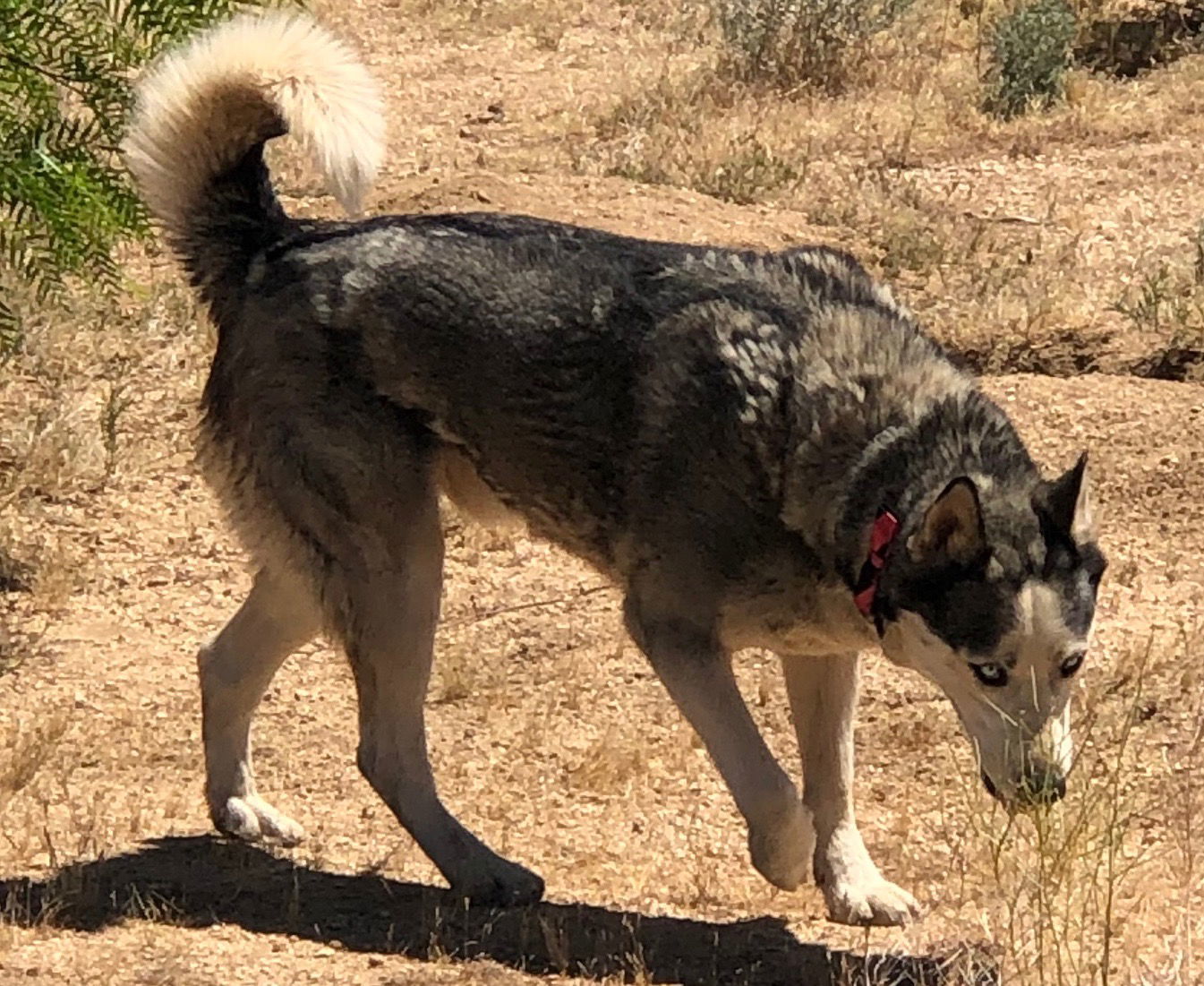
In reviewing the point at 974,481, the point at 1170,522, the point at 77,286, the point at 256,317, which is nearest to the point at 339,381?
the point at 256,317

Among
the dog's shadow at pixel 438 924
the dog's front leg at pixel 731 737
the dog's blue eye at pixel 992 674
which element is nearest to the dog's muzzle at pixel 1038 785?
the dog's blue eye at pixel 992 674

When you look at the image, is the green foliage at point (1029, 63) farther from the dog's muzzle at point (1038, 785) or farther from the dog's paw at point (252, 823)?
the dog's muzzle at point (1038, 785)

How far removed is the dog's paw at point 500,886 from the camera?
5.29 metres

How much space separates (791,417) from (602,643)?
216 cm

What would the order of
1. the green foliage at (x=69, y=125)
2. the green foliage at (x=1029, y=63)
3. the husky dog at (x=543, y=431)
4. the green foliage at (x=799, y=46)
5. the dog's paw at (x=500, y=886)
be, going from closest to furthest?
the husky dog at (x=543, y=431)
the dog's paw at (x=500, y=886)
the green foliage at (x=69, y=125)
the green foliage at (x=1029, y=63)
the green foliage at (x=799, y=46)

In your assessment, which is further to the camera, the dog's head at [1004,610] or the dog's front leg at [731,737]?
the dog's front leg at [731,737]

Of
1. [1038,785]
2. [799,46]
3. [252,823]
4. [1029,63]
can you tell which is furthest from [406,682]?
[799,46]

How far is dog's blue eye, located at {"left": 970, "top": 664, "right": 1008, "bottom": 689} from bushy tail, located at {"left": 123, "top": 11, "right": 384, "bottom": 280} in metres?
1.86

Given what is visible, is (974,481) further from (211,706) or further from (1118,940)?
(211,706)

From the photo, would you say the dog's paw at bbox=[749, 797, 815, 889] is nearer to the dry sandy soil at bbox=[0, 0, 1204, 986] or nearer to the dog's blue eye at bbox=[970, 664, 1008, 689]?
the dry sandy soil at bbox=[0, 0, 1204, 986]

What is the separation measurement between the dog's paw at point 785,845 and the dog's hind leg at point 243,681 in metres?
1.39

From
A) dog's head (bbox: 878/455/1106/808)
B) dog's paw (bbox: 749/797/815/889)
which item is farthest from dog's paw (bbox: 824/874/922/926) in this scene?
dog's head (bbox: 878/455/1106/808)

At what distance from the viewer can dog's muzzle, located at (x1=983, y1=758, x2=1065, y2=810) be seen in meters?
4.46

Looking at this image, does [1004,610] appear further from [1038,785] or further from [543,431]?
[543,431]
